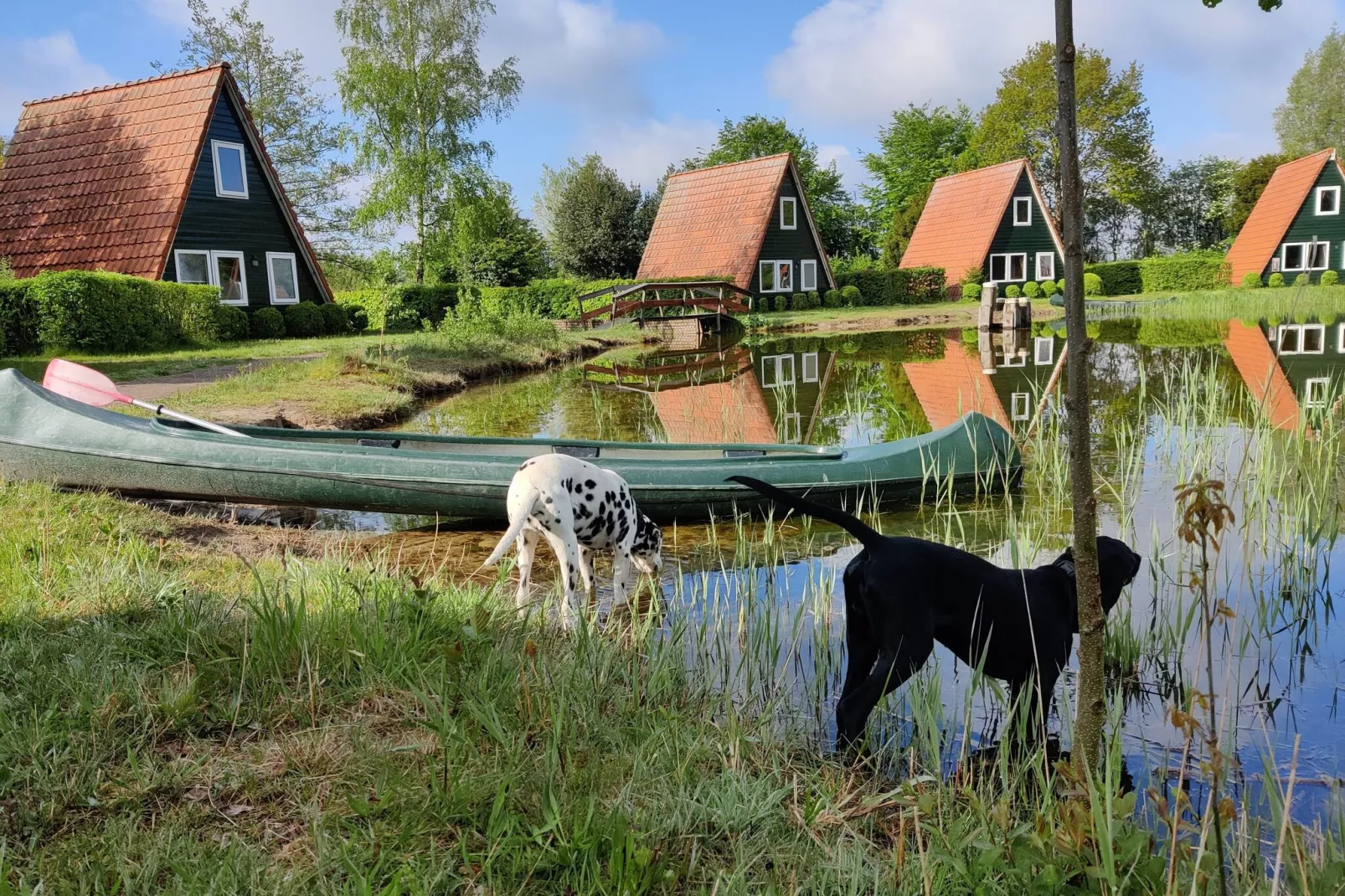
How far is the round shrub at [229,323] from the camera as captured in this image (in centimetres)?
2038

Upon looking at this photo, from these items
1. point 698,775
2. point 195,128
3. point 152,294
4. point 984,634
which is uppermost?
point 195,128

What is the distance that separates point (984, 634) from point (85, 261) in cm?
2303

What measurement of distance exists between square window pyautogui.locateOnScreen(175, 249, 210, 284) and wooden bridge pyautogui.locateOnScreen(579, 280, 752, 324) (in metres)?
9.84

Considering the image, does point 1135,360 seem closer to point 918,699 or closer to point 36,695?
point 918,699

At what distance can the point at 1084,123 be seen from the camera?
4800 centimetres

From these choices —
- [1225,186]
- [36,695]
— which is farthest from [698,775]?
[1225,186]

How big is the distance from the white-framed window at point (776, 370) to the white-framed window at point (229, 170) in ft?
43.0

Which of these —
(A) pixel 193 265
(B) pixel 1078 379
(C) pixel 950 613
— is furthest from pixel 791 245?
(B) pixel 1078 379

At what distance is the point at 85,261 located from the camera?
2139cm

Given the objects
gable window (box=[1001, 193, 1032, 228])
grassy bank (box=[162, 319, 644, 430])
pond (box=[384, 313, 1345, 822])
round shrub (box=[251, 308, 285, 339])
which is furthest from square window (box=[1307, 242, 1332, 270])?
round shrub (box=[251, 308, 285, 339])

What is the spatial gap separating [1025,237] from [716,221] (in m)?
12.9

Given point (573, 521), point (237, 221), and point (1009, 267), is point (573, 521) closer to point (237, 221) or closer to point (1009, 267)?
point (237, 221)

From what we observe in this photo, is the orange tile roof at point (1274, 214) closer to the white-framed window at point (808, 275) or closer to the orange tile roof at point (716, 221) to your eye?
the white-framed window at point (808, 275)

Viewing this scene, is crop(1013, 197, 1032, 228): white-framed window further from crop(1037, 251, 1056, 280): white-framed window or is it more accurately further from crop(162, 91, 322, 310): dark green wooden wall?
crop(162, 91, 322, 310): dark green wooden wall
